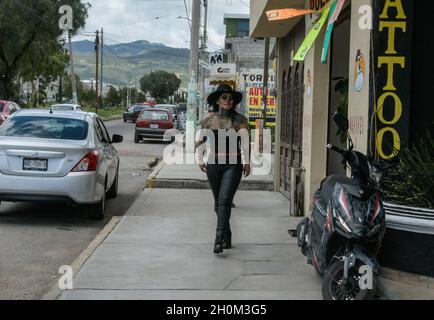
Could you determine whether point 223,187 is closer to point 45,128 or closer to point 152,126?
point 45,128

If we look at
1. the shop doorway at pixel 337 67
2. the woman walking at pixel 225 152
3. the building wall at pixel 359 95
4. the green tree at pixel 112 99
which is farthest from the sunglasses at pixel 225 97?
the green tree at pixel 112 99

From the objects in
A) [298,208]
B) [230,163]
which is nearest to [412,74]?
[230,163]

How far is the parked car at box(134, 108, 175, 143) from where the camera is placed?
91.2 ft

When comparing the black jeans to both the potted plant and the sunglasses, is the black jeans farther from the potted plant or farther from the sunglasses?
the potted plant

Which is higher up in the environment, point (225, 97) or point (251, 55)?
point (251, 55)

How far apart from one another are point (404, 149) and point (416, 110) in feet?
1.81

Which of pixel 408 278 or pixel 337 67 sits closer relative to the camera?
pixel 408 278

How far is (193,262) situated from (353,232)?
234 centimetres

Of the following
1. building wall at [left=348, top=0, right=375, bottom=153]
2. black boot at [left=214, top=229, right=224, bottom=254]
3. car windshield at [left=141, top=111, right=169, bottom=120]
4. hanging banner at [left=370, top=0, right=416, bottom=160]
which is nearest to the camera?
hanging banner at [left=370, top=0, right=416, bottom=160]

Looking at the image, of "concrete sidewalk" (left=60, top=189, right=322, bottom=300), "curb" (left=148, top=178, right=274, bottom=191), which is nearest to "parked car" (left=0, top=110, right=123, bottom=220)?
"concrete sidewalk" (left=60, top=189, right=322, bottom=300)

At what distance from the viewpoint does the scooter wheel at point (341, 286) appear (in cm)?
483

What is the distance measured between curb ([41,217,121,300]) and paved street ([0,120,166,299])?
0.21 m

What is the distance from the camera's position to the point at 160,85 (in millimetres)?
137250

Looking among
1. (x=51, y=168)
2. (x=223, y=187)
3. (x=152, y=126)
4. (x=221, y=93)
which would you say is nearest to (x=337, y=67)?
(x=221, y=93)
